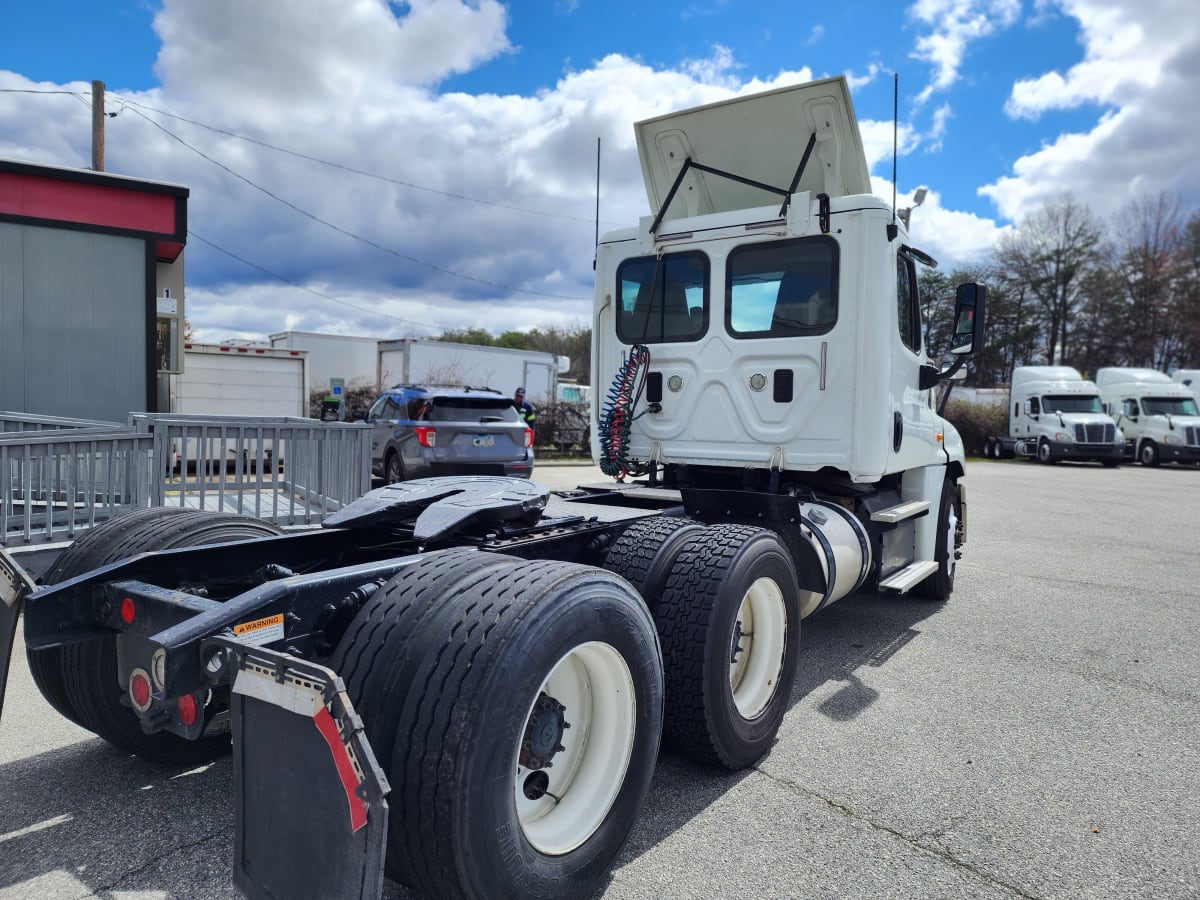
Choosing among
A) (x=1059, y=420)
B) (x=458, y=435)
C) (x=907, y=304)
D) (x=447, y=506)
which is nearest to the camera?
(x=447, y=506)

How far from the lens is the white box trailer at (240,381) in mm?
17844

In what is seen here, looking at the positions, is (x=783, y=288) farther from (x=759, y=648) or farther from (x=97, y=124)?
(x=97, y=124)

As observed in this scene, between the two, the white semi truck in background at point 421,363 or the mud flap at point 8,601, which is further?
the white semi truck in background at point 421,363

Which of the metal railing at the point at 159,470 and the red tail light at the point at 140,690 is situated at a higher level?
the metal railing at the point at 159,470

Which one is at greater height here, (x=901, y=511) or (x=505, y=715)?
(x=901, y=511)

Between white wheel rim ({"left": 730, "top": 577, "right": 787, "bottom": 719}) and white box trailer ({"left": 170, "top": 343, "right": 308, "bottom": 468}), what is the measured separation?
52.4 ft

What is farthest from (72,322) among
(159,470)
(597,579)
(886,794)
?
(886,794)

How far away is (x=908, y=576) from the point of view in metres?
5.38

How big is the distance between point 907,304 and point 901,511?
55.2 inches

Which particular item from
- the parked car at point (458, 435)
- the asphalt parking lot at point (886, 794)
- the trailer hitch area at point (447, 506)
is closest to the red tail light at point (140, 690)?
the asphalt parking lot at point (886, 794)

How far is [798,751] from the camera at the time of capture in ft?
12.0

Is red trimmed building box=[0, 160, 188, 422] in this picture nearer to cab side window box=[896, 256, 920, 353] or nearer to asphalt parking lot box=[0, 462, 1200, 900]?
asphalt parking lot box=[0, 462, 1200, 900]

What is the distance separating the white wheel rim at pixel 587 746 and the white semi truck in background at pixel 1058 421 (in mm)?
28503

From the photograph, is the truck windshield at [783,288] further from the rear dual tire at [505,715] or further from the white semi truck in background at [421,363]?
the white semi truck in background at [421,363]
